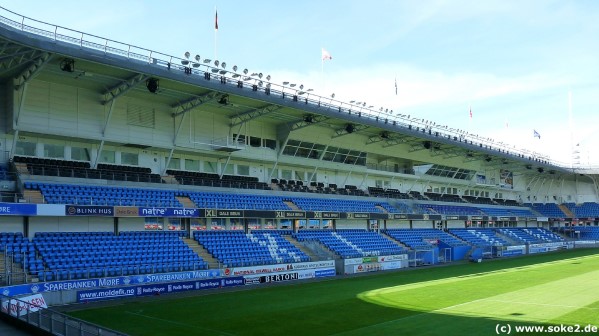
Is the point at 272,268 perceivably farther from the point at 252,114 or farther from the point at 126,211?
the point at 252,114

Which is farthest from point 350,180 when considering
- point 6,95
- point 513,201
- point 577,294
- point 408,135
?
point 513,201

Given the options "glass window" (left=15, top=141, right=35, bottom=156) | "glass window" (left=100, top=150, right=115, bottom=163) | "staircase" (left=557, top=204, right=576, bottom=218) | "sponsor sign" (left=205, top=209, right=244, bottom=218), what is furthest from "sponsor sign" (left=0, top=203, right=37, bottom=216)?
"staircase" (left=557, top=204, right=576, bottom=218)

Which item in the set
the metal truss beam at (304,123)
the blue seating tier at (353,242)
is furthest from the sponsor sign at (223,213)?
the metal truss beam at (304,123)

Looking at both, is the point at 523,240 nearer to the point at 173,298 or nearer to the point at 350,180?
the point at 350,180

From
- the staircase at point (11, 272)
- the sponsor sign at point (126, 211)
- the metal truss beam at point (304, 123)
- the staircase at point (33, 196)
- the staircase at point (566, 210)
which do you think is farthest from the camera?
the staircase at point (566, 210)

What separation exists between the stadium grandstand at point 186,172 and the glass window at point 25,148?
8cm

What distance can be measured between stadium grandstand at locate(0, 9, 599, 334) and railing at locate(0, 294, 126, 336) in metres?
5.76

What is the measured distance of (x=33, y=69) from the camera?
28109 mm

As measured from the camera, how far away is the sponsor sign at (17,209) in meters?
26.3

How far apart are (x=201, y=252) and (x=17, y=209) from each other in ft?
38.0

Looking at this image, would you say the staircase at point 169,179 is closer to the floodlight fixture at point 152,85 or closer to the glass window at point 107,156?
the glass window at point 107,156

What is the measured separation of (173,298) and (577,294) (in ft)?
68.8

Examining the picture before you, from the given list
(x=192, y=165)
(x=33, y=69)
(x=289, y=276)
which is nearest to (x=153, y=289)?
(x=289, y=276)

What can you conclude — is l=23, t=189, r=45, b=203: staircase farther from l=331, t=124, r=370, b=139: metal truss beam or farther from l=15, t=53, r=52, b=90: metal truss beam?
l=331, t=124, r=370, b=139: metal truss beam
